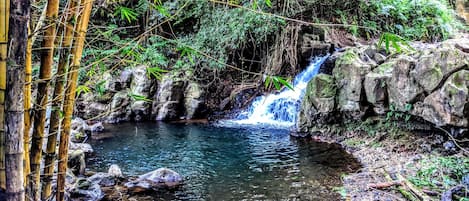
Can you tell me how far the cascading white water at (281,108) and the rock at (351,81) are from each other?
1668 mm

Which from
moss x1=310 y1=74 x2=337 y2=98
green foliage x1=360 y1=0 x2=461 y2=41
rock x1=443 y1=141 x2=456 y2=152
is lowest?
rock x1=443 y1=141 x2=456 y2=152

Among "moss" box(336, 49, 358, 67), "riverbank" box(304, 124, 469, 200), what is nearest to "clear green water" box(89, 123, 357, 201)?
"riverbank" box(304, 124, 469, 200)

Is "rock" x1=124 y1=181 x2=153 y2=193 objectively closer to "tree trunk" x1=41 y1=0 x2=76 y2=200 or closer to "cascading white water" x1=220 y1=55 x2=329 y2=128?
"tree trunk" x1=41 y1=0 x2=76 y2=200

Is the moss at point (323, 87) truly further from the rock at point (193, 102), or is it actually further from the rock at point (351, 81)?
the rock at point (193, 102)

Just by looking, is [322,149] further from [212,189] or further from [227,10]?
[227,10]

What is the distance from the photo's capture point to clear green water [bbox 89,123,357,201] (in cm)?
512

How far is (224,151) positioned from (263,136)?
1.47 m

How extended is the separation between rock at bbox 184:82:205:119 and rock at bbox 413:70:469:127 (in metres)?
7.02

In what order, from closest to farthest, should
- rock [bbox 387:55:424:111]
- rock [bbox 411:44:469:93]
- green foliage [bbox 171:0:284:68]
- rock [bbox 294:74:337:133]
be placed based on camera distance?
1. rock [bbox 411:44:469:93]
2. rock [bbox 387:55:424:111]
3. rock [bbox 294:74:337:133]
4. green foliage [bbox 171:0:284:68]

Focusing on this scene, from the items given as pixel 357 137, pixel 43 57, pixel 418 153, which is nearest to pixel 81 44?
pixel 43 57

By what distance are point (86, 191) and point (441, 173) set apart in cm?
468

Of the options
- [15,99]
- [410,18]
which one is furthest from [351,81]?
[15,99]

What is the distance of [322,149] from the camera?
7.26 m

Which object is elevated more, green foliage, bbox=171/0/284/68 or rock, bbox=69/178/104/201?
green foliage, bbox=171/0/284/68
